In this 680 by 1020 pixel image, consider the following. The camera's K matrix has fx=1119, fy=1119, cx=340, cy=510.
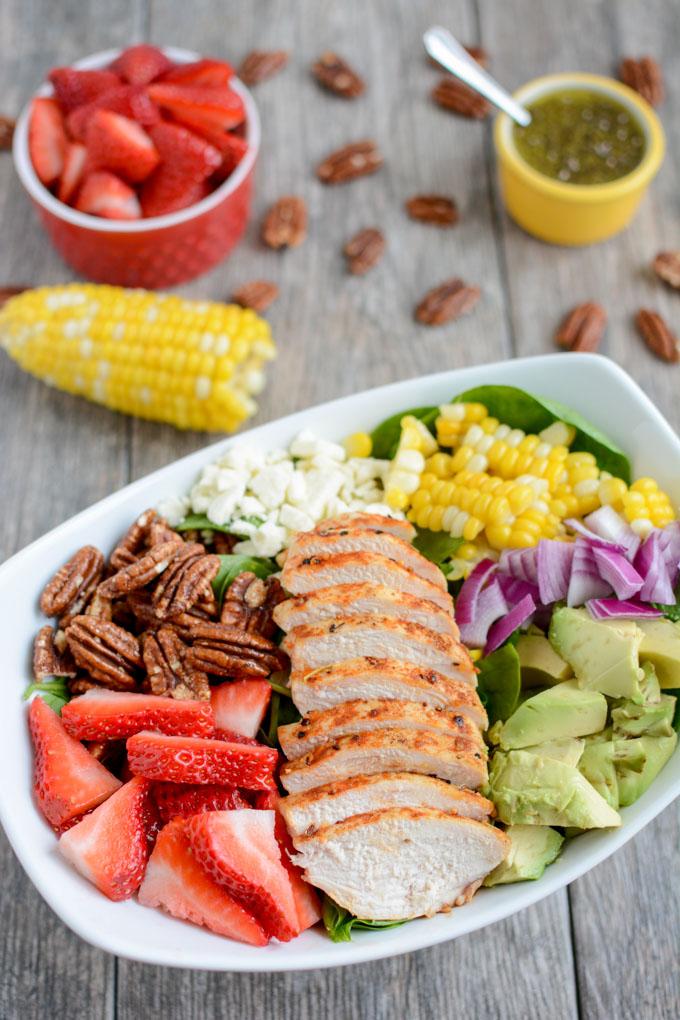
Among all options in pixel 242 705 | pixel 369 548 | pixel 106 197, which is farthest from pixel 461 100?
pixel 242 705

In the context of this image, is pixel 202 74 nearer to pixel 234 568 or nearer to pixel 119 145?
pixel 119 145

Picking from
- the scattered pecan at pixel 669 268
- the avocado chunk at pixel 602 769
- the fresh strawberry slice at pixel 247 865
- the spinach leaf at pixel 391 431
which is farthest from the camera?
the scattered pecan at pixel 669 268

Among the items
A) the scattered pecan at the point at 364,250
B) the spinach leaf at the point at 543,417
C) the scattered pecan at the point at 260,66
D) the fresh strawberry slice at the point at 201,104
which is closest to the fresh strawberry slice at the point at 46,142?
the fresh strawberry slice at the point at 201,104

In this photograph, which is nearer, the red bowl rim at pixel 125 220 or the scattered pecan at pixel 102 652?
the scattered pecan at pixel 102 652

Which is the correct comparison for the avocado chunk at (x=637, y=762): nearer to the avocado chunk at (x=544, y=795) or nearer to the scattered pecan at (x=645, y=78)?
the avocado chunk at (x=544, y=795)

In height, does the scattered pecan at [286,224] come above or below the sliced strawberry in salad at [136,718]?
above

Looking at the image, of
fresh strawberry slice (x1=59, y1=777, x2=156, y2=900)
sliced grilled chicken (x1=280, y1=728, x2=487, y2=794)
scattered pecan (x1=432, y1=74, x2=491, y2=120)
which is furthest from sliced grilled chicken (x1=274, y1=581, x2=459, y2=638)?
scattered pecan (x1=432, y1=74, x2=491, y2=120)

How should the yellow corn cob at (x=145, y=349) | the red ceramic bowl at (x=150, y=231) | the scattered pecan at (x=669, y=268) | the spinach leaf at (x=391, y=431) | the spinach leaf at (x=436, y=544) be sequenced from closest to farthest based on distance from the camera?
the spinach leaf at (x=436, y=544) < the spinach leaf at (x=391, y=431) < the yellow corn cob at (x=145, y=349) < the red ceramic bowl at (x=150, y=231) < the scattered pecan at (x=669, y=268)

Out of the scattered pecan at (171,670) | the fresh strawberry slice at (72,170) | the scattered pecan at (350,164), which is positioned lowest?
the scattered pecan at (171,670)
